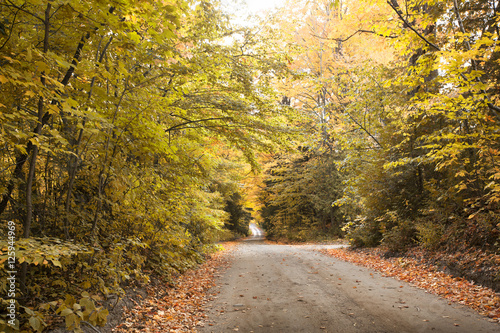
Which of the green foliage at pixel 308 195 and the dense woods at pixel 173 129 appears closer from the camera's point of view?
the dense woods at pixel 173 129

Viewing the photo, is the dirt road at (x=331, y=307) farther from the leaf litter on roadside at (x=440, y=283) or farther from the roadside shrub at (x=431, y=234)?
the roadside shrub at (x=431, y=234)

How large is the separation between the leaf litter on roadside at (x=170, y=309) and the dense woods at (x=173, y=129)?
1.68 feet

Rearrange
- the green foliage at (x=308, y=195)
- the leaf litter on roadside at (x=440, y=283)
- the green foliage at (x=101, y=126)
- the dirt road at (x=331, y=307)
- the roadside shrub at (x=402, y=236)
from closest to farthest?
the green foliage at (x=101, y=126) < the dirt road at (x=331, y=307) < the leaf litter on roadside at (x=440, y=283) < the roadside shrub at (x=402, y=236) < the green foliage at (x=308, y=195)

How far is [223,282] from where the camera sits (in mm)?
7848

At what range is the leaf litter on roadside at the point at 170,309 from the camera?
14.9 ft

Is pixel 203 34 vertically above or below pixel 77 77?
above

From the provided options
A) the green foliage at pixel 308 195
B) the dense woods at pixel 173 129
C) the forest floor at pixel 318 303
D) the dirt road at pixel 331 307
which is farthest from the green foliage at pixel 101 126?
the green foliage at pixel 308 195

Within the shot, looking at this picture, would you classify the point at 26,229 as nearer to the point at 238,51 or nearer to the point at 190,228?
the point at 238,51

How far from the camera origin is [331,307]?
5.31m

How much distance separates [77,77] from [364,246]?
1234 cm

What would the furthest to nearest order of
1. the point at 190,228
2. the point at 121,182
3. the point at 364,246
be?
the point at 364,246 < the point at 190,228 < the point at 121,182

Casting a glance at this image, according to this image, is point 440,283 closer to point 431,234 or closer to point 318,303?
point 431,234

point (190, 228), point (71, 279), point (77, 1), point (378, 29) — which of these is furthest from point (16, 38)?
point (190, 228)

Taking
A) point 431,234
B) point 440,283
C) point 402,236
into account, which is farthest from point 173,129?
point 402,236
